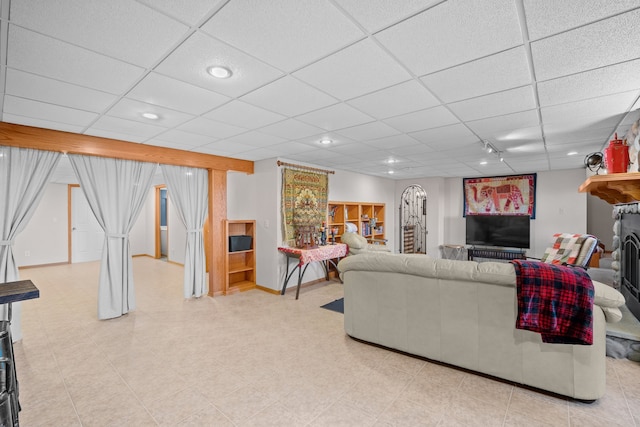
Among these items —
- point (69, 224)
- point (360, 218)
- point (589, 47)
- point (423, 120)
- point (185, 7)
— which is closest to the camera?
point (185, 7)

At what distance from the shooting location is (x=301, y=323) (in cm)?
360

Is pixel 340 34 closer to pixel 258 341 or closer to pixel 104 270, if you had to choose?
pixel 258 341

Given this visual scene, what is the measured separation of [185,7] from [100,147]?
10.1ft

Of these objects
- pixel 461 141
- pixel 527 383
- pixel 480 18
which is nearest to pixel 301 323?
pixel 527 383

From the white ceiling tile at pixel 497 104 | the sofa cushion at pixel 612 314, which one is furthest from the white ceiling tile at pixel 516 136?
the sofa cushion at pixel 612 314

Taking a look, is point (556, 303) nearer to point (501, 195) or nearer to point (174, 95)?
point (174, 95)

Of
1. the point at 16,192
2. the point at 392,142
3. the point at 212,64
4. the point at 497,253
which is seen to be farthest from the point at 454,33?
the point at 497,253

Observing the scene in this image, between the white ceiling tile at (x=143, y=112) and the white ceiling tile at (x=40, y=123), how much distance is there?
81 centimetres

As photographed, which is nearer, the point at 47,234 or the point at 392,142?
the point at 392,142

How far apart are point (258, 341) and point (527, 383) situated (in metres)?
2.36

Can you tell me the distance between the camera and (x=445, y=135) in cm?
346

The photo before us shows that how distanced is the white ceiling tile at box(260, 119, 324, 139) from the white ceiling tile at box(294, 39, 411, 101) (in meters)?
0.86

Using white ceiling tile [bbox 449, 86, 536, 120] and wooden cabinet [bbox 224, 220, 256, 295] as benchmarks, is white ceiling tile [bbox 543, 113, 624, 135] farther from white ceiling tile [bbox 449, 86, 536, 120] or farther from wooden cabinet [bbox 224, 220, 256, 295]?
wooden cabinet [bbox 224, 220, 256, 295]

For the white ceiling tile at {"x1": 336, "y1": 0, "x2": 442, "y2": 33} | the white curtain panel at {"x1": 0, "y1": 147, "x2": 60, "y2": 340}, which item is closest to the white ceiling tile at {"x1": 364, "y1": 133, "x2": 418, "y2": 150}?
the white ceiling tile at {"x1": 336, "y1": 0, "x2": 442, "y2": 33}
